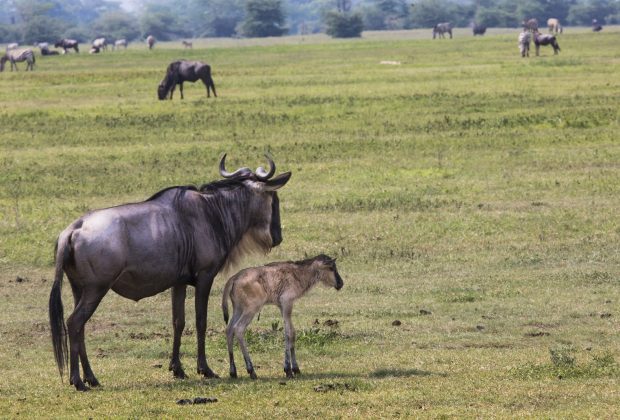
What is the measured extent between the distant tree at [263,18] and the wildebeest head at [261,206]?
148 m

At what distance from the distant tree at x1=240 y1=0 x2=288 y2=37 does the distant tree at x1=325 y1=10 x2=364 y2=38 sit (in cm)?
1792

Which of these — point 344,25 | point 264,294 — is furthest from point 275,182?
point 344,25

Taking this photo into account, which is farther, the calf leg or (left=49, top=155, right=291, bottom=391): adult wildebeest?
the calf leg

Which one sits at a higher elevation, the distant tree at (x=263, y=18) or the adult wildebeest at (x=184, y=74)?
the adult wildebeest at (x=184, y=74)

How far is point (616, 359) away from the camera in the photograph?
40.0ft

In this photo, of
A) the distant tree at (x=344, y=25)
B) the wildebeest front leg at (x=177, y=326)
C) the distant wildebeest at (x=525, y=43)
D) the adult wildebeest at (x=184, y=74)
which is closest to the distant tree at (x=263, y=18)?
the distant tree at (x=344, y=25)

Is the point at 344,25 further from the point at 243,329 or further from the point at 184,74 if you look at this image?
the point at 243,329

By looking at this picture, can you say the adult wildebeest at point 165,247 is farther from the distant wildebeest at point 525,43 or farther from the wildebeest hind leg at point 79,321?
the distant wildebeest at point 525,43

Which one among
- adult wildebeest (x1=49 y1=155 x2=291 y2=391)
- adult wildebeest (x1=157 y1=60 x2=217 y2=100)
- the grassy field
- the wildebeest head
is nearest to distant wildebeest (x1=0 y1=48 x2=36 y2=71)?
the grassy field

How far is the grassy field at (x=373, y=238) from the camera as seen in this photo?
10.8 m

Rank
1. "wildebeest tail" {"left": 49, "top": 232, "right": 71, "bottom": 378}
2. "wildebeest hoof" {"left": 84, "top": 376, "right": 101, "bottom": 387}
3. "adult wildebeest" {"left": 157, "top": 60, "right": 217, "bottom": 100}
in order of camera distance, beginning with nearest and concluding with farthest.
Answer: "wildebeest tail" {"left": 49, "top": 232, "right": 71, "bottom": 378} → "wildebeest hoof" {"left": 84, "top": 376, "right": 101, "bottom": 387} → "adult wildebeest" {"left": 157, "top": 60, "right": 217, "bottom": 100}

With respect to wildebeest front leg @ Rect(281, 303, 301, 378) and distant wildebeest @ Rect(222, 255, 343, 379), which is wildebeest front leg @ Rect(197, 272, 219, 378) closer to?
distant wildebeest @ Rect(222, 255, 343, 379)

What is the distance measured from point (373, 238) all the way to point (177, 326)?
8705mm

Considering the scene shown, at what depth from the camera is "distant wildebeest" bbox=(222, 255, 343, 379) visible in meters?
11.4
